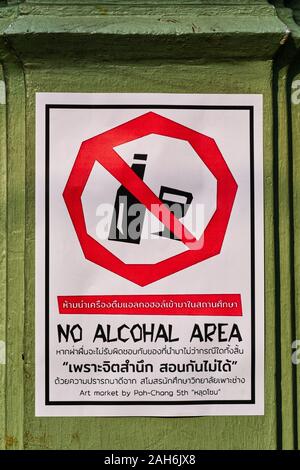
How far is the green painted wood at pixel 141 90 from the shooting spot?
10.7 ft

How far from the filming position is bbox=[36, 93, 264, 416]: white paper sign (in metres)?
3.26

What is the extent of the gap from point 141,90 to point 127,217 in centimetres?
58

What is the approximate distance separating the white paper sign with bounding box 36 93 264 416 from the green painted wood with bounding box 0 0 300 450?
0.16ft

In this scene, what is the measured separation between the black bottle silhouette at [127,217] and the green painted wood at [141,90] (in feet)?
1.24

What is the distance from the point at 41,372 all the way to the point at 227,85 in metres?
1.53

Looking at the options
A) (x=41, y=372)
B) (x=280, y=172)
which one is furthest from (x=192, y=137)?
(x=41, y=372)

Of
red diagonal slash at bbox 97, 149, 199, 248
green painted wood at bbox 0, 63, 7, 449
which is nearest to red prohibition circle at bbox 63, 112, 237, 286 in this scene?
red diagonal slash at bbox 97, 149, 199, 248

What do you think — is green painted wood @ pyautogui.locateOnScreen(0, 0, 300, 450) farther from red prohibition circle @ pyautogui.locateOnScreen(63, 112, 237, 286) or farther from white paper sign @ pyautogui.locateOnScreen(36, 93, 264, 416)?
red prohibition circle @ pyautogui.locateOnScreen(63, 112, 237, 286)

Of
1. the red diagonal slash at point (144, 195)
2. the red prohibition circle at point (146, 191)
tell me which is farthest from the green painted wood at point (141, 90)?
the red diagonal slash at point (144, 195)

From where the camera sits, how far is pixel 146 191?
3.30 metres

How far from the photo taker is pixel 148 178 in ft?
10.9

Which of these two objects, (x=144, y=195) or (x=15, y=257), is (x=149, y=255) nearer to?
(x=144, y=195)

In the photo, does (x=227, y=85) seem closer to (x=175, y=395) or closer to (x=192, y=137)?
(x=192, y=137)

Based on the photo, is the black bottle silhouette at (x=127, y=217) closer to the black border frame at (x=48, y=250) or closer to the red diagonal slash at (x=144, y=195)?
the red diagonal slash at (x=144, y=195)
